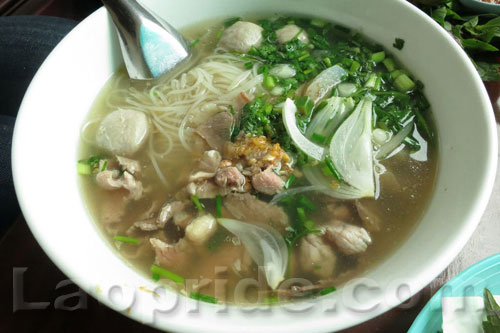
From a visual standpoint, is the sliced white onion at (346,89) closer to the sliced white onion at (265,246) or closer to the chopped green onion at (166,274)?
the sliced white onion at (265,246)

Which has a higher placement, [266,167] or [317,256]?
[266,167]

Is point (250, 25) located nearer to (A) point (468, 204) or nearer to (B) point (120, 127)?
(B) point (120, 127)

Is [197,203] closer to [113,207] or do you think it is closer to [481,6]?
[113,207]

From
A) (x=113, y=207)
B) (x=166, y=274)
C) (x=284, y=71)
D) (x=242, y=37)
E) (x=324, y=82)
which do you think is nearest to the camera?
(x=166, y=274)

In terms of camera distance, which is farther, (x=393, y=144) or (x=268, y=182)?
(x=393, y=144)

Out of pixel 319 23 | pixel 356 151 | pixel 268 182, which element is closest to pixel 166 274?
pixel 268 182

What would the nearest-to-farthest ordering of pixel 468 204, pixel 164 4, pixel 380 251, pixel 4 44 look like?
pixel 468 204
pixel 380 251
pixel 164 4
pixel 4 44

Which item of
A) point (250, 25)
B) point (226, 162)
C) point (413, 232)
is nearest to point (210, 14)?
point (250, 25)
